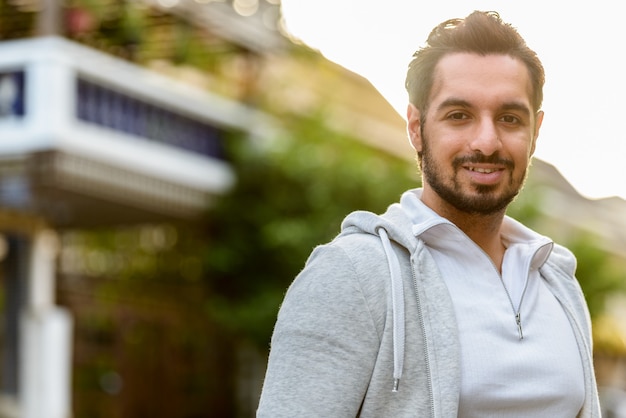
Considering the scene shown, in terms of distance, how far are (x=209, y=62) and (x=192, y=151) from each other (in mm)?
1149

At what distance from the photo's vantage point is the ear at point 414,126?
241 cm

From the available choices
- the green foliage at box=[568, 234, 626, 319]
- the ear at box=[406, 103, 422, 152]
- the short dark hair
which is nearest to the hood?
the ear at box=[406, 103, 422, 152]

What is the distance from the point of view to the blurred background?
11.8 metres

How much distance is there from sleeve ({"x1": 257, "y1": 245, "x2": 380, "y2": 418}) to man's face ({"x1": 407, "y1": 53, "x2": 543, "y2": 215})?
0.32m

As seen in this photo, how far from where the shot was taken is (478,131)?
90.9 inches

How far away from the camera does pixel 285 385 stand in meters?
2.12

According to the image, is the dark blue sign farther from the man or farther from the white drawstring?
the white drawstring

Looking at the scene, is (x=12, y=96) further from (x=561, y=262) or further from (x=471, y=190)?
(x=471, y=190)

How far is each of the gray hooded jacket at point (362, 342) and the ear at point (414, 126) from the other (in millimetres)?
255

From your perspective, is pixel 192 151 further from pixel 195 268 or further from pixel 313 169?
pixel 195 268

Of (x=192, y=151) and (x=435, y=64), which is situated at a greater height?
(x=192, y=151)

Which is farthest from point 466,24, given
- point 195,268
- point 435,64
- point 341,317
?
point 195,268

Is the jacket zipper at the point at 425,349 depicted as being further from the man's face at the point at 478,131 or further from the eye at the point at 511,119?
the eye at the point at 511,119

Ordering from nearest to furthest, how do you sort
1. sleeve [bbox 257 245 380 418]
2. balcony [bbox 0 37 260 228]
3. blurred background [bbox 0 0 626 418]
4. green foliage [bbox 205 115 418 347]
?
1. sleeve [bbox 257 245 380 418]
2. balcony [bbox 0 37 260 228]
3. blurred background [bbox 0 0 626 418]
4. green foliage [bbox 205 115 418 347]
